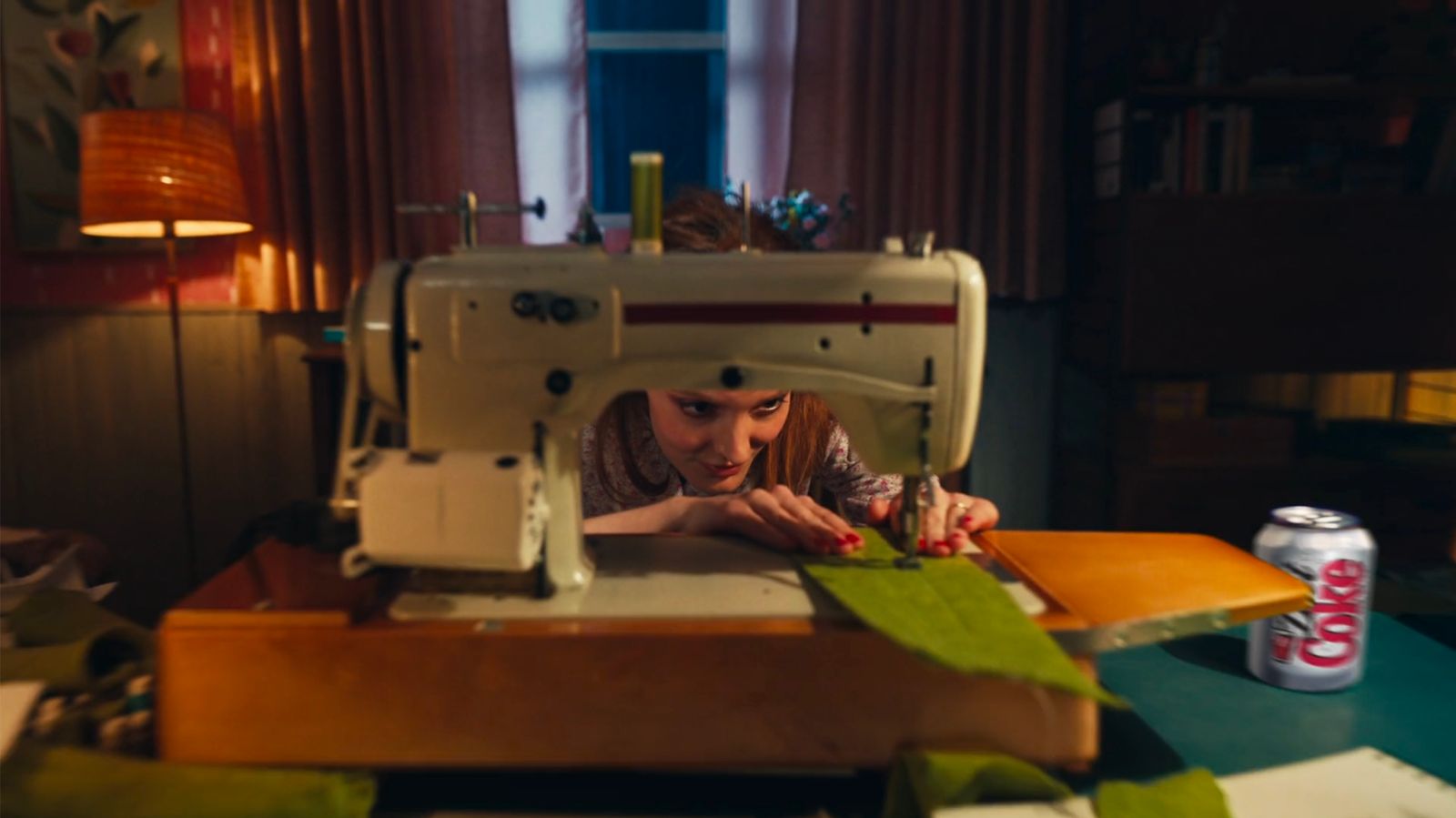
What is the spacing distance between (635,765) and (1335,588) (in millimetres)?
637

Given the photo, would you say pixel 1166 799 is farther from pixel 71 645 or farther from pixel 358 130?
pixel 358 130

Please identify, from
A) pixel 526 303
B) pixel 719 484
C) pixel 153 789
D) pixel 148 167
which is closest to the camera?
pixel 153 789

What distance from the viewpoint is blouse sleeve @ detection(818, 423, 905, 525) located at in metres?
1.50

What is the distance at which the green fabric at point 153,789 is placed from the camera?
2.01 ft

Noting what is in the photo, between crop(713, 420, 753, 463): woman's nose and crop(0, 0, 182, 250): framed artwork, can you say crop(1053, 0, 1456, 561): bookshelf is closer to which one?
crop(713, 420, 753, 463): woman's nose

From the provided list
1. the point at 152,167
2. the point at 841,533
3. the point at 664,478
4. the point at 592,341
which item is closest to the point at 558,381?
the point at 592,341

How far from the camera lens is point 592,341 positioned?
31.0 inches

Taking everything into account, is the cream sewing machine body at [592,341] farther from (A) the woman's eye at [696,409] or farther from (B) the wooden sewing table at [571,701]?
(A) the woman's eye at [696,409]

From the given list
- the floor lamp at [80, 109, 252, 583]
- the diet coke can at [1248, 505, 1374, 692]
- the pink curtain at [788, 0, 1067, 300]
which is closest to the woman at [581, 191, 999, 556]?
the diet coke can at [1248, 505, 1374, 692]

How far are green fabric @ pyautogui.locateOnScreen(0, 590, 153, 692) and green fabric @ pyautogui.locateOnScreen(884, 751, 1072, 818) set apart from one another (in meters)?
0.65

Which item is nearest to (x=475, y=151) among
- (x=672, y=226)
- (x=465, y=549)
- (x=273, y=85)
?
(x=273, y=85)

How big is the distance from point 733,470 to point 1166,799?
0.76 meters

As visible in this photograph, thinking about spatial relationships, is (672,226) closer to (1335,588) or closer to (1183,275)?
(1335,588)

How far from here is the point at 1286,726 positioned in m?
0.78
